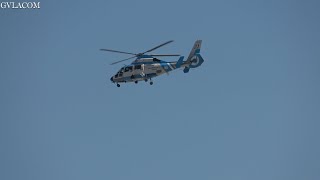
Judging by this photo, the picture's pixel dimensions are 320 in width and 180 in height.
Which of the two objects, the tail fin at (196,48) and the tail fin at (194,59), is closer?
the tail fin at (194,59)

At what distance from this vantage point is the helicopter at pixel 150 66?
7731 centimetres

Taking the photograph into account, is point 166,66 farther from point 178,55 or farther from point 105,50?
point 105,50

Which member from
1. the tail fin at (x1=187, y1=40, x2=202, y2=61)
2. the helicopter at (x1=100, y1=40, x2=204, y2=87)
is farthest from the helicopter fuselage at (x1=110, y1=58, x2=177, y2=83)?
the tail fin at (x1=187, y1=40, x2=202, y2=61)

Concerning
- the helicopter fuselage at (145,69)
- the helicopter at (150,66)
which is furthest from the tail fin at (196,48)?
the helicopter fuselage at (145,69)

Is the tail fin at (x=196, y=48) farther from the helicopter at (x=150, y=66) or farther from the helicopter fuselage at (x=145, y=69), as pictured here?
the helicopter fuselage at (x=145, y=69)

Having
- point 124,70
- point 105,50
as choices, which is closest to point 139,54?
point 124,70

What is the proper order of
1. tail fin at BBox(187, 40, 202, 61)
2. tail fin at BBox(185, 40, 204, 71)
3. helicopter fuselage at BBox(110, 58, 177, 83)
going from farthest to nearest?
tail fin at BBox(187, 40, 202, 61)
tail fin at BBox(185, 40, 204, 71)
helicopter fuselage at BBox(110, 58, 177, 83)

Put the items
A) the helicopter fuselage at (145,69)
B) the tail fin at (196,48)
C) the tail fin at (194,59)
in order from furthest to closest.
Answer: the tail fin at (196,48), the tail fin at (194,59), the helicopter fuselage at (145,69)

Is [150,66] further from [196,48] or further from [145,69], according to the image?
[196,48]

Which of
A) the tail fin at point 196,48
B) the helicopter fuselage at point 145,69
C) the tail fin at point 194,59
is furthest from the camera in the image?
the tail fin at point 196,48

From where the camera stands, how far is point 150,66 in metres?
77.6

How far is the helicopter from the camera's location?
77312 mm

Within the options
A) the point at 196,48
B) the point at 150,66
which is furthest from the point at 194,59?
the point at 150,66

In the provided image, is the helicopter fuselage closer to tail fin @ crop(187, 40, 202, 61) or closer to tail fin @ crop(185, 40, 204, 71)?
tail fin @ crop(185, 40, 204, 71)
